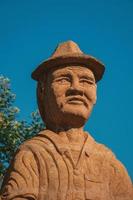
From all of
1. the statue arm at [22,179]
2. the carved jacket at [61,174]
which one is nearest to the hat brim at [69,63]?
the carved jacket at [61,174]

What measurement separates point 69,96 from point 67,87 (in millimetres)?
159

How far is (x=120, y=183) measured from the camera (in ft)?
28.3

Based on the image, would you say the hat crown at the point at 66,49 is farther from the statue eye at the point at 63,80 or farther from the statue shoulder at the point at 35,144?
the statue shoulder at the point at 35,144

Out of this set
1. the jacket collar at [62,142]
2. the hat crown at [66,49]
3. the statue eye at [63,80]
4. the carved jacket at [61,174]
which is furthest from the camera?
the hat crown at [66,49]

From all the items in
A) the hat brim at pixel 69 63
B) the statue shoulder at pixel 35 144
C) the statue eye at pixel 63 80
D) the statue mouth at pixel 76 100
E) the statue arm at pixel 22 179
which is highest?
the hat brim at pixel 69 63

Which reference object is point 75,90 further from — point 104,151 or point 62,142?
point 104,151

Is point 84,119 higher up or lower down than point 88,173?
higher up

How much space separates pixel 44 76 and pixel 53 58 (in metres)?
0.42

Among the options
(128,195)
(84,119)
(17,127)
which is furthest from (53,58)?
(17,127)

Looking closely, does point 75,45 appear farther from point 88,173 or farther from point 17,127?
point 17,127

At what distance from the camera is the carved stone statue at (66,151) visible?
7.99 meters

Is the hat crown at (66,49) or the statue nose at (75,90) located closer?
the statue nose at (75,90)

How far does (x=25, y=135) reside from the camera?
22.6 metres

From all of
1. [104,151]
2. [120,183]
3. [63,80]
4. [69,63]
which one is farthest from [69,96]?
[120,183]
